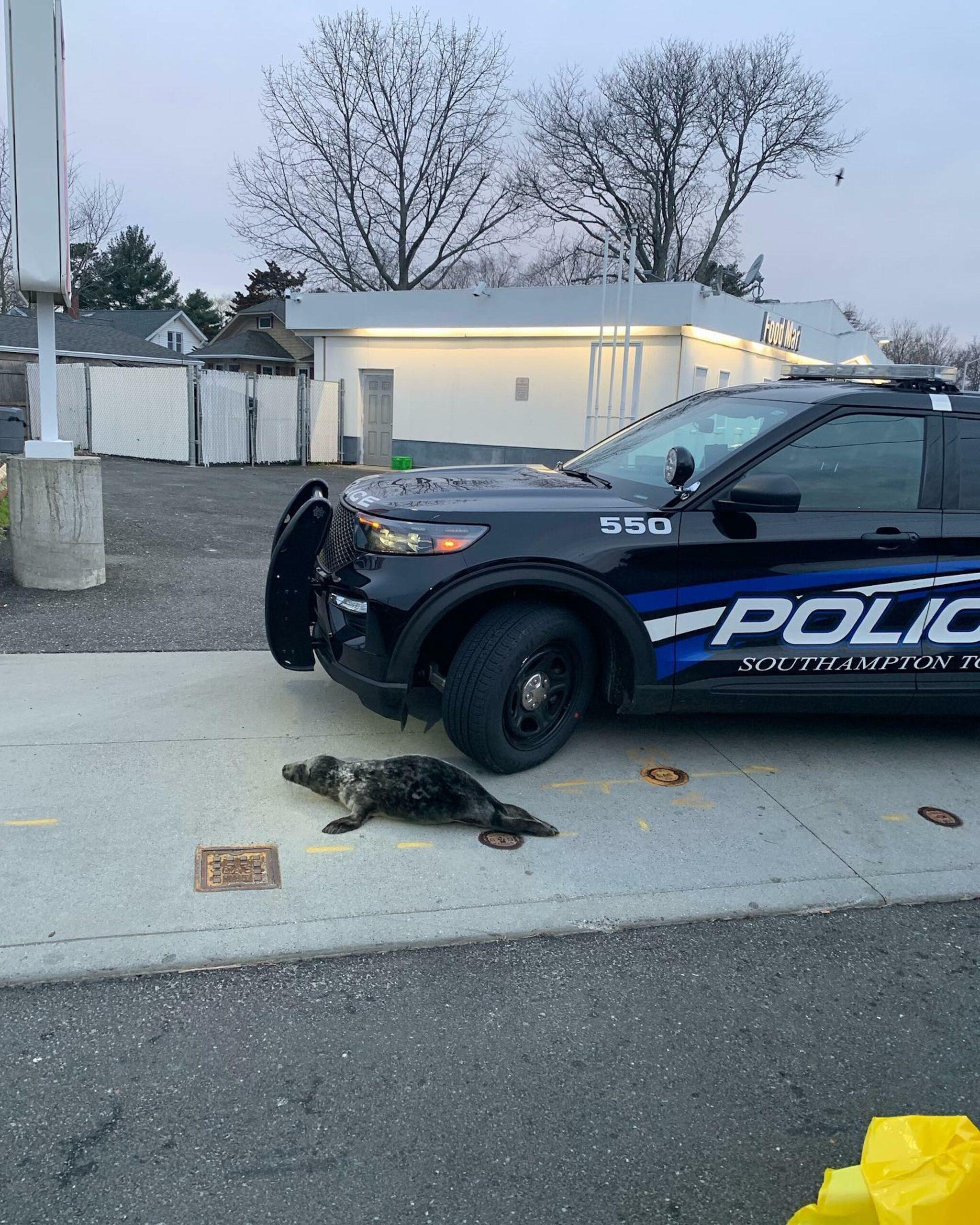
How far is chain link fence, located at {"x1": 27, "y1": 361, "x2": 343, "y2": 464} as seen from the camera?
19891 mm

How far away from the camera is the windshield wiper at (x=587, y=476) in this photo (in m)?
4.77

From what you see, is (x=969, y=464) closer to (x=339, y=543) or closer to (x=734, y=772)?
(x=734, y=772)

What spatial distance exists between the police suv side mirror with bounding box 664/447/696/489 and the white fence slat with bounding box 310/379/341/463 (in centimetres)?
1954

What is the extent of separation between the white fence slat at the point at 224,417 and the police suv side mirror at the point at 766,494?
1732 centimetres

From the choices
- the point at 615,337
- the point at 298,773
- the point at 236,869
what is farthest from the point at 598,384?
the point at 236,869

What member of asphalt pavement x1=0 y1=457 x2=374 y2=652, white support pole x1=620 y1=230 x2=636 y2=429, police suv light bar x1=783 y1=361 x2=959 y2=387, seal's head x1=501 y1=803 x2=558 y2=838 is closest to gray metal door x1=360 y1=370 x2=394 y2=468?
white support pole x1=620 y1=230 x2=636 y2=429

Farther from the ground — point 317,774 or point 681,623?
point 681,623

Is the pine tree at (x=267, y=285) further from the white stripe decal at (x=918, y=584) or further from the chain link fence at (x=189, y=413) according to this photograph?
the white stripe decal at (x=918, y=584)

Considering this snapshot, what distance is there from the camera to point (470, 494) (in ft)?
14.1

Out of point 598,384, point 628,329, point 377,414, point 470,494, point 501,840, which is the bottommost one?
point 501,840

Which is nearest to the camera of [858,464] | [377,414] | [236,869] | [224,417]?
[236,869]

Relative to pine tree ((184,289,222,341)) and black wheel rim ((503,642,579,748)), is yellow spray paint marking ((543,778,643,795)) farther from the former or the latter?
pine tree ((184,289,222,341))

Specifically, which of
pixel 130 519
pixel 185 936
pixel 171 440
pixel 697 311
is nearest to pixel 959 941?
pixel 185 936

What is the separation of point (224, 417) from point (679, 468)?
17600 mm
